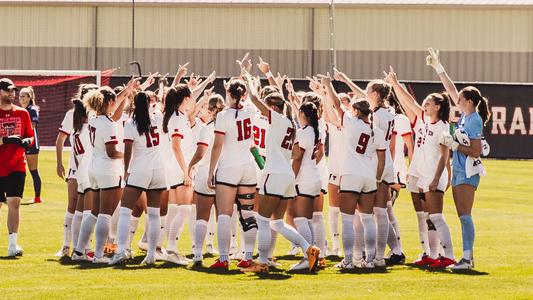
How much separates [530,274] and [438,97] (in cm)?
245

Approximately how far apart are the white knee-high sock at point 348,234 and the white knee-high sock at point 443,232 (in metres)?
1.09

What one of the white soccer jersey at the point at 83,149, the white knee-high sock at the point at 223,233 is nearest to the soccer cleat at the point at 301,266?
the white knee-high sock at the point at 223,233

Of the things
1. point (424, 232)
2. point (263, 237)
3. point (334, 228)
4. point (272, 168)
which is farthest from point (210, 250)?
point (424, 232)

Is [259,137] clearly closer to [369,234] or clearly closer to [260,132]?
[260,132]

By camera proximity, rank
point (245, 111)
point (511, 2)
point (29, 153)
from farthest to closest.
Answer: point (511, 2) < point (29, 153) < point (245, 111)

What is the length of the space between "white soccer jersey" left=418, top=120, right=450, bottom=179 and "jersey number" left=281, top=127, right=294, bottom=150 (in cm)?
191

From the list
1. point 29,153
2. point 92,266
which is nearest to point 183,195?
point 92,266

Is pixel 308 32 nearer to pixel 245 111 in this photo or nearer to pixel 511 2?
pixel 511 2

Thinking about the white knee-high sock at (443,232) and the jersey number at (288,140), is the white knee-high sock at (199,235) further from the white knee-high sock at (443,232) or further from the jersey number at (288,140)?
the white knee-high sock at (443,232)

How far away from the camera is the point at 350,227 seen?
48.2ft

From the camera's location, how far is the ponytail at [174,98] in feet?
49.5

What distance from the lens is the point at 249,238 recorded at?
1495 centimetres

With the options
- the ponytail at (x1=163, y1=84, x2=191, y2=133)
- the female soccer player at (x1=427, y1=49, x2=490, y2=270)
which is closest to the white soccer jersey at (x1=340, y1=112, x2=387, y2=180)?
the female soccer player at (x1=427, y1=49, x2=490, y2=270)

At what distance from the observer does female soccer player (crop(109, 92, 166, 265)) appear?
48.3ft
